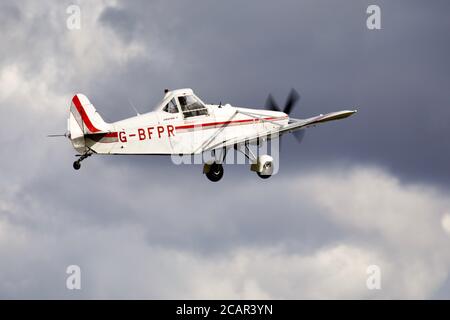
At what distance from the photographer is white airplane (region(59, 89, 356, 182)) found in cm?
4203

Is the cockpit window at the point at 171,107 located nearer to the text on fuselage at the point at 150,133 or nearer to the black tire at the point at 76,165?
the text on fuselage at the point at 150,133

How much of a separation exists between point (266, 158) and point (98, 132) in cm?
819

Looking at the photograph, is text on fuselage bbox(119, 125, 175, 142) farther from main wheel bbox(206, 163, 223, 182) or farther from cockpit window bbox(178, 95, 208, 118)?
main wheel bbox(206, 163, 223, 182)

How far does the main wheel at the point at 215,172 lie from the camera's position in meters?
46.0

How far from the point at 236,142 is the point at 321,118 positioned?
12.1ft

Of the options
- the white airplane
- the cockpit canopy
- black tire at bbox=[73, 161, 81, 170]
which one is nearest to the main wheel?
the white airplane

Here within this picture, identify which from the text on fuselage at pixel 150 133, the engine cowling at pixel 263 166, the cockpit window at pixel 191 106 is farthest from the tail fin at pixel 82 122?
the engine cowling at pixel 263 166

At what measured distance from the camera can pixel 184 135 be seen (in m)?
44.1
